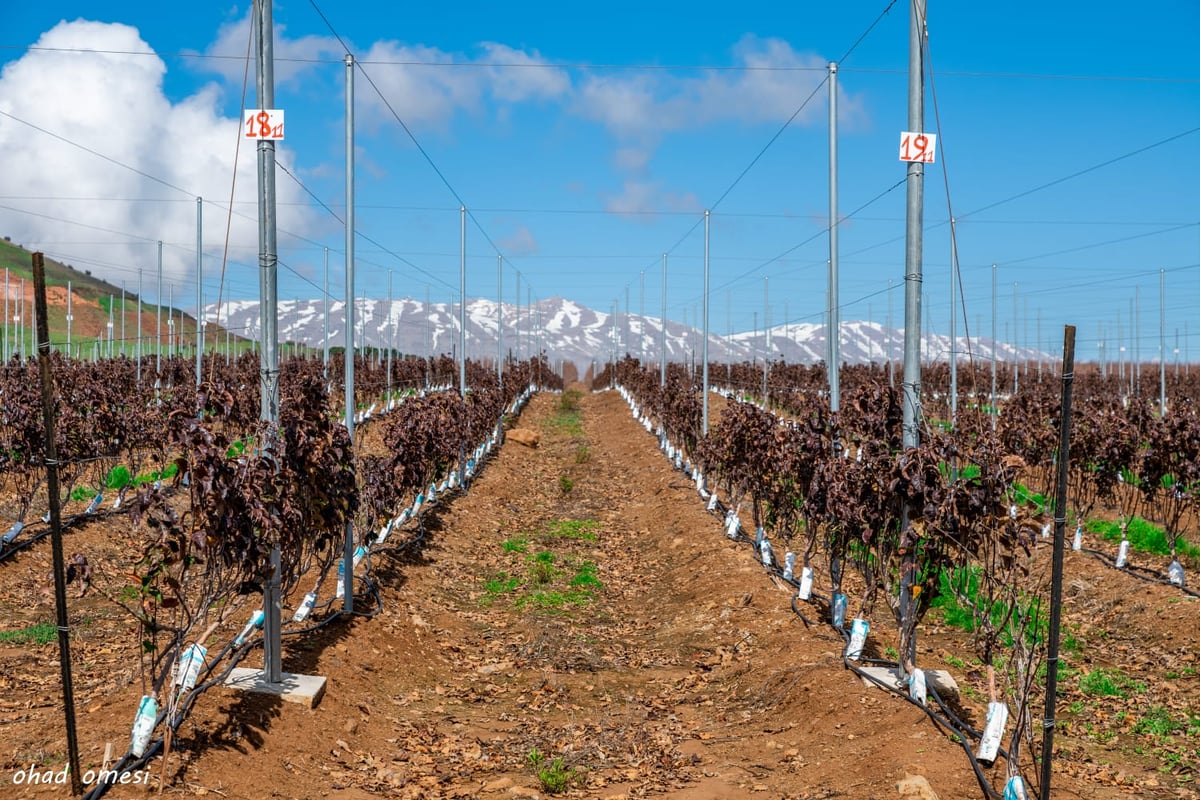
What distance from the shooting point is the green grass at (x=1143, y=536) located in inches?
534

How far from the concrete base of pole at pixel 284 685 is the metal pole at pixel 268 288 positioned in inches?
2.6

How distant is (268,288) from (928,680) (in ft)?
19.6

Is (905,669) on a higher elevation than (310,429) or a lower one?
lower

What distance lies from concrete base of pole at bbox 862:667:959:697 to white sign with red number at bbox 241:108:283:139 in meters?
6.40

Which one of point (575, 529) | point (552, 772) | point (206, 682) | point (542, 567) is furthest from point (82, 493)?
point (552, 772)

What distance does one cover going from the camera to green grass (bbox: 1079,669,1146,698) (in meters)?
8.24

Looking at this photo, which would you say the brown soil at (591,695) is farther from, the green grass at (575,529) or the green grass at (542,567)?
the green grass at (575,529)

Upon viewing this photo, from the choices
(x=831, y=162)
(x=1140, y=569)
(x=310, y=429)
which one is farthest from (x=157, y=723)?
(x=1140, y=569)

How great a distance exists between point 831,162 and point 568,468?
1420cm

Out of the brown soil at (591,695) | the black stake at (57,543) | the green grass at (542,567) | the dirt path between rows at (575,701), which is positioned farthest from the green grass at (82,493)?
the black stake at (57,543)

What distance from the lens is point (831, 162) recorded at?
12477mm

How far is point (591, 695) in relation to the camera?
26.3 feet

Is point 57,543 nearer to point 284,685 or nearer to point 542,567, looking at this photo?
point 284,685

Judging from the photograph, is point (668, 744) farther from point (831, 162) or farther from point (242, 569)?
point (831, 162)
